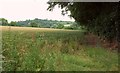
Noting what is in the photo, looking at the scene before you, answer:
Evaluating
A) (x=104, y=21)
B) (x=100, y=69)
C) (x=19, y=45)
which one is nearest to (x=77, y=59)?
(x=100, y=69)

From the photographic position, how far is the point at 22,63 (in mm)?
7422

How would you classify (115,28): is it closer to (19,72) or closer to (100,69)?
(100,69)

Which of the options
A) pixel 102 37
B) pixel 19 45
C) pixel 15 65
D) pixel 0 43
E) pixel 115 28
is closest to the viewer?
pixel 15 65

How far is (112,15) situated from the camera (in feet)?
58.7

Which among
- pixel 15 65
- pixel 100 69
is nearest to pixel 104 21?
pixel 100 69

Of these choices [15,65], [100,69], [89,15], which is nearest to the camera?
[15,65]

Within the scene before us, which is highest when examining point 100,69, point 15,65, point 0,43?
point 0,43

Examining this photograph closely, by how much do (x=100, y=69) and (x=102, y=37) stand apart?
10.9 metres

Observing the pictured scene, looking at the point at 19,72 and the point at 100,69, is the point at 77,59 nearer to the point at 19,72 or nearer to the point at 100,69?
the point at 100,69

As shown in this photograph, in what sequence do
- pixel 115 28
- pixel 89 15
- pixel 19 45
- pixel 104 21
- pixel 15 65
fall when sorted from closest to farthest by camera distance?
pixel 15 65 → pixel 19 45 → pixel 115 28 → pixel 104 21 → pixel 89 15

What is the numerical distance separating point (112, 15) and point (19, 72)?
451 inches

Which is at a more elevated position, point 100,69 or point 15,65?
point 15,65

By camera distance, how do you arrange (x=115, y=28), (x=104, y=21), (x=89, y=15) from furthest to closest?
(x=89, y=15) → (x=104, y=21) → (x=115, y=28)

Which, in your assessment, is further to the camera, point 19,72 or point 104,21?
point 104,21
